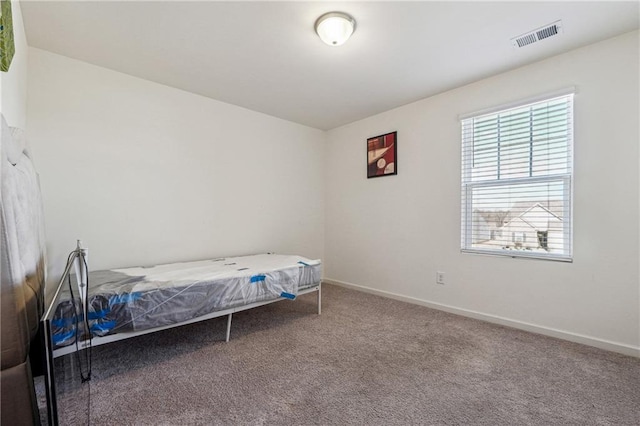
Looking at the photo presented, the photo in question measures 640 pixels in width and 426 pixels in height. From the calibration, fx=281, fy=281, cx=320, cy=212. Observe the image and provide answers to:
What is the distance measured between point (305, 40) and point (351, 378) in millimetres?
2409

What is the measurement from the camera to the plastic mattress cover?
1.70 meters

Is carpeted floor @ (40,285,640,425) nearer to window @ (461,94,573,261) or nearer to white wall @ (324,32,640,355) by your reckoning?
white wall @ (324,32,640,355)

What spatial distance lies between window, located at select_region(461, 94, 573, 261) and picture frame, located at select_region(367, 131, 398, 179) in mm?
813

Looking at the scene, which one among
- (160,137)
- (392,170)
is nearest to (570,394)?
(392,170)

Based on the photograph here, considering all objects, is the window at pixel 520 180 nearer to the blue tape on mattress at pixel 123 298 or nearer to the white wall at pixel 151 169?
the white wall at pixel 151 169

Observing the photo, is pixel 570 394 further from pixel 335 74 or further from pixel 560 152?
pixel 335 74

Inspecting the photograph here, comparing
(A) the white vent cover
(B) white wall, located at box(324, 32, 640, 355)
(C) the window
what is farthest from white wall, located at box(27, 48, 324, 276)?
(A) the white vent cover

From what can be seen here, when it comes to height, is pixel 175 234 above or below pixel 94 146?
below

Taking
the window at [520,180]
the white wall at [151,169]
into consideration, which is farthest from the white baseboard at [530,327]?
the white wall at [151,169]

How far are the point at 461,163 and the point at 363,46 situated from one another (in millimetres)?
1576

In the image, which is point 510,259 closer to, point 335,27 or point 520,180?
point 520,180

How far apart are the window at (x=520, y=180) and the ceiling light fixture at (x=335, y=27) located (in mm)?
1656

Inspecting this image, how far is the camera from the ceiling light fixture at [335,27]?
6.14 feet

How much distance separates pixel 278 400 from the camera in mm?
1571
